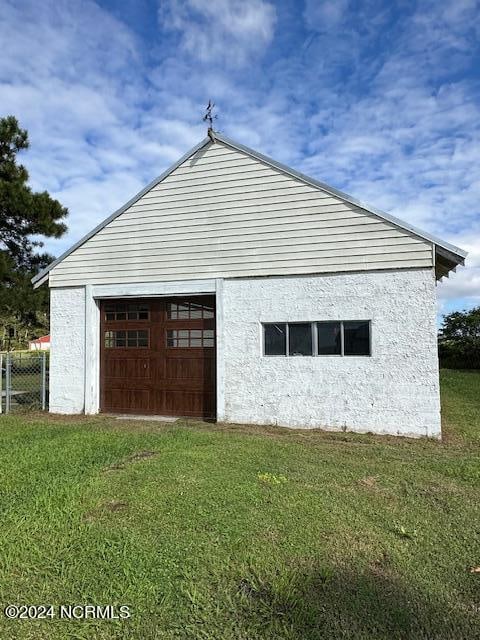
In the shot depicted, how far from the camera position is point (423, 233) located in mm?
7551

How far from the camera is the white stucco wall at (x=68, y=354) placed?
9.84m

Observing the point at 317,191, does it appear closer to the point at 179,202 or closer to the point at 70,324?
the point at 179,202

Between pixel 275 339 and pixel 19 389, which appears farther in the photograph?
pixel 19 389

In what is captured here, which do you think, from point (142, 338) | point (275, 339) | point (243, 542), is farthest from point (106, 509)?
point (142, 338)

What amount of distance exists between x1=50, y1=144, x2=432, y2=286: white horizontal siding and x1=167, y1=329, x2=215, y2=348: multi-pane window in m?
1.13

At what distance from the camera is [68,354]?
32.5 feet

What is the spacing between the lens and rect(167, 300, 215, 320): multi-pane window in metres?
9.23

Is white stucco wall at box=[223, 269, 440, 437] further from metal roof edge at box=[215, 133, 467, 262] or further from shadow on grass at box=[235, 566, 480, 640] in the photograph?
shadow on grass at box=[235, 566, 480, 640]

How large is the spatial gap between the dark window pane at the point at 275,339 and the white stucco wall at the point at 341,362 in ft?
0.42

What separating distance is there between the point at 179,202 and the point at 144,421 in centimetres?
444

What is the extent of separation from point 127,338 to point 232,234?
3.26 meters

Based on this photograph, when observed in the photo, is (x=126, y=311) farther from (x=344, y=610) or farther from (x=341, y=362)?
(x=344, y=610)

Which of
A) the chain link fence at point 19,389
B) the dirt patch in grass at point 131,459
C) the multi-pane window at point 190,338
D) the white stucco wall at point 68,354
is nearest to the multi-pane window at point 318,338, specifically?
the multi-pane window at point 190,338

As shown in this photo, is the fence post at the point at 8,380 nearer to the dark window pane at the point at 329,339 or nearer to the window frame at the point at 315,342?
the window frame at the point at 315,342
